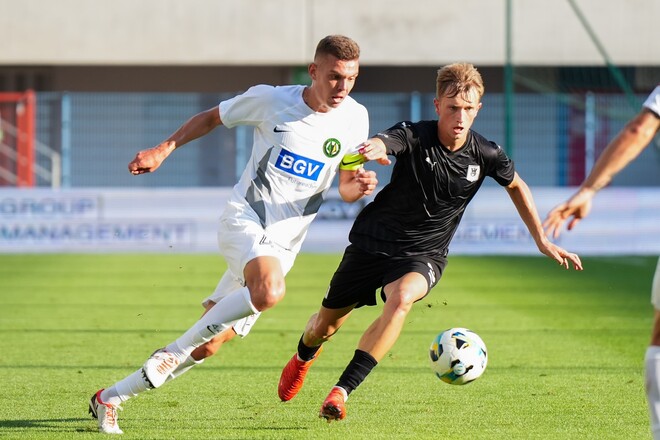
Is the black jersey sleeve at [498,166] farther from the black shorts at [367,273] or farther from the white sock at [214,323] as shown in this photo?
the white sock at [214,323]

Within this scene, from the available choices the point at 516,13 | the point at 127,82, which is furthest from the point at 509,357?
the point at 127,82

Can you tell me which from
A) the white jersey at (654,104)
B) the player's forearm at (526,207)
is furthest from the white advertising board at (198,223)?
the white jersey at (654,104)

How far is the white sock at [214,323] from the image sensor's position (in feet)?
19.2

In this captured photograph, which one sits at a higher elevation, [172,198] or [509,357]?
[509,357]

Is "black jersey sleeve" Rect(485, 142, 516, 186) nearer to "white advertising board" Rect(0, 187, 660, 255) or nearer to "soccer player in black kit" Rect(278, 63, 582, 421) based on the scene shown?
"soccer player in black kit" Rect(278, 63, 582, 421)

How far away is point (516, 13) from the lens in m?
27.5

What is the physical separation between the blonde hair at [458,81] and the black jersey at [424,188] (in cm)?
29

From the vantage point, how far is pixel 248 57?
91.1 ft

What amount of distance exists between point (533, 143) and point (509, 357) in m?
15.3

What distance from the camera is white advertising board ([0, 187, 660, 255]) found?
19.6 metres

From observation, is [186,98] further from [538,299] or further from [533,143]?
[538,299]

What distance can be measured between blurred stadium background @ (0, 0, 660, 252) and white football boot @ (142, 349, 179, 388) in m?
19.0

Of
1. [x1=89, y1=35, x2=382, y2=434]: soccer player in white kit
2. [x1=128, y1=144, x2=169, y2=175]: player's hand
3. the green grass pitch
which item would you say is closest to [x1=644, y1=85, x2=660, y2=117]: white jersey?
[x1=89, y1=35, x2=382, y2=434]: soccer player in white kit

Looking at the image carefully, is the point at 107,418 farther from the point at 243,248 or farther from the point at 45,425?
the point at 243,248
